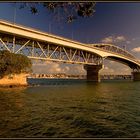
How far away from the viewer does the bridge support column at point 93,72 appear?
118 m

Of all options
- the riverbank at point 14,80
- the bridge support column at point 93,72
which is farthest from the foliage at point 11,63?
the bridge support column at point 93,72

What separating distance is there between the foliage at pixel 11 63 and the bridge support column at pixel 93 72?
6312cm

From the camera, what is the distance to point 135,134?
42.6 ft

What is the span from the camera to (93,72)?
120000mm

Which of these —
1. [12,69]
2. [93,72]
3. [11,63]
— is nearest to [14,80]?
[12,69]

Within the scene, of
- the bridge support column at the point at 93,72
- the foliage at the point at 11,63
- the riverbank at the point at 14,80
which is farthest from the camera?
the bridge support column at the point at 93,72

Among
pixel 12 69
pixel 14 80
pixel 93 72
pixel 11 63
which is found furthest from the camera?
pixel 93 72

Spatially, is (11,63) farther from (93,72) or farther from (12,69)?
(93,72)

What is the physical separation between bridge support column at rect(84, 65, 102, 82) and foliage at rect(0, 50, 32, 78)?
2485 inches

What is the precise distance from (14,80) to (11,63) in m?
6.55

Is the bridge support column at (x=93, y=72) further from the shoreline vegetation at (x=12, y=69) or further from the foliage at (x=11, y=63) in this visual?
the foliage at (x=11, y=63)

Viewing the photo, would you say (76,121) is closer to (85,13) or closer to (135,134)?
(135,134)

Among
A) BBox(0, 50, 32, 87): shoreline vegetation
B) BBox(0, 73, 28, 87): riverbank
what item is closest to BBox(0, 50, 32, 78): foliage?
BBox(0, 50, 32, 87): shoreline vegetation

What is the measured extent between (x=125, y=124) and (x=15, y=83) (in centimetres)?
5044
